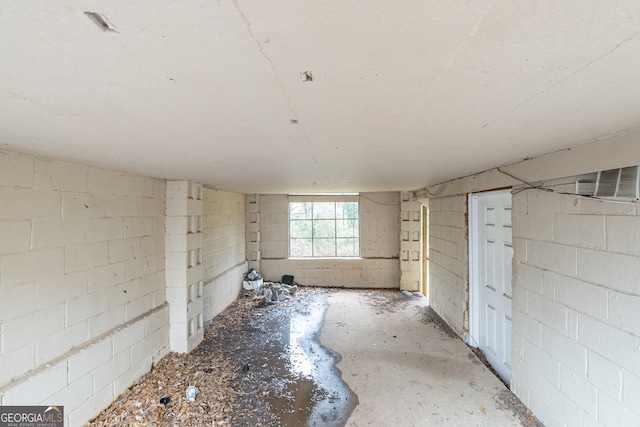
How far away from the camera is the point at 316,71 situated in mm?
930

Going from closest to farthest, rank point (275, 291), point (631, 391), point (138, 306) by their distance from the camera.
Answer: point (631, 391), point (138, 306), point (275, 291)

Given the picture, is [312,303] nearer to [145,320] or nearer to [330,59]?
[145,320]

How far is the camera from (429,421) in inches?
101

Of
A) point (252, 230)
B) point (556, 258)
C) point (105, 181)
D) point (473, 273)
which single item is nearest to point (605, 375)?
point (556, 258)

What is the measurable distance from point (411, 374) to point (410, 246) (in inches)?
152

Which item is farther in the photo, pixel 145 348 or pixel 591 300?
pixel 145 348

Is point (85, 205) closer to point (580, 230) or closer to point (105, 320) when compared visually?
point (105, 320)

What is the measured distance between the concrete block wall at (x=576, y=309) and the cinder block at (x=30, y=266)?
382 centimetres

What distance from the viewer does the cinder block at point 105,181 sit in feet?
8.85

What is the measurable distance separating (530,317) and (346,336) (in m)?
2.44

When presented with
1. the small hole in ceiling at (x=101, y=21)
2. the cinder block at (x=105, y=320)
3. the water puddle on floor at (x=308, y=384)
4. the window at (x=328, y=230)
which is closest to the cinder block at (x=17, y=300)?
the cinder block at (x=105, y=320)

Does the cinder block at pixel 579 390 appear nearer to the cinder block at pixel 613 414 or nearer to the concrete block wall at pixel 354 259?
the cinder block at pixel 613 414

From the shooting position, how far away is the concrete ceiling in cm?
66

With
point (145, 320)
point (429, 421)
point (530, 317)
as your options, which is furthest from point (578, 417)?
point (145, 320)
